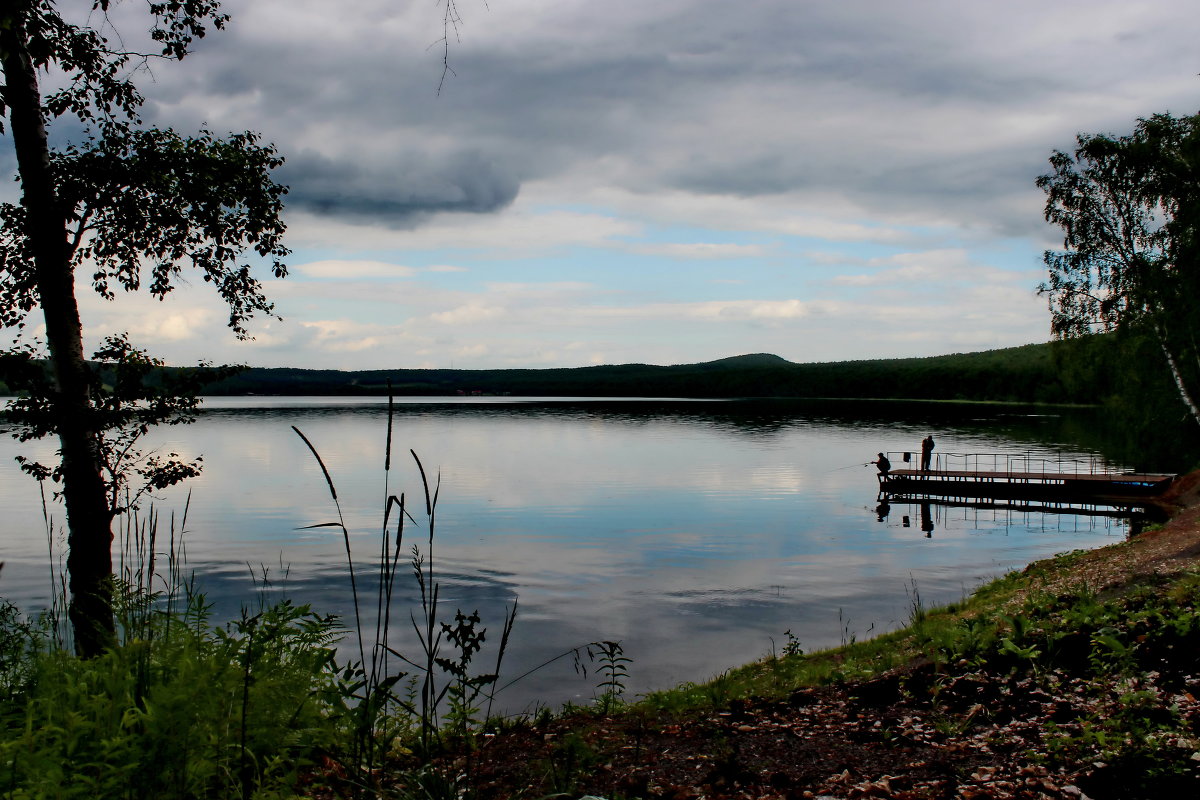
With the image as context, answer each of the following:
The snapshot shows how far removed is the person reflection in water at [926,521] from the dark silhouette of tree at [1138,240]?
1094 cm

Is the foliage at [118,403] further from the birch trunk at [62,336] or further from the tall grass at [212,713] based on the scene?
the tall grass at [212,713]

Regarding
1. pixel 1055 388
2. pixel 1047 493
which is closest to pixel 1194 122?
pixel 1047 493

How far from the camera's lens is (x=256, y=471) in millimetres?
58625

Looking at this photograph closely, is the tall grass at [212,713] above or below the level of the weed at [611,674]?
above

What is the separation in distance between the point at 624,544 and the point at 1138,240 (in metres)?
28.1

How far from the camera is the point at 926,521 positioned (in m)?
38.8

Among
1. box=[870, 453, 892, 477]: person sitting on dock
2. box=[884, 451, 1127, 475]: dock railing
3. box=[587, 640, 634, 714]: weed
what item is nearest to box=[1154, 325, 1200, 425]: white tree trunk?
box=[884, 451, 1127, 475]: dock railing

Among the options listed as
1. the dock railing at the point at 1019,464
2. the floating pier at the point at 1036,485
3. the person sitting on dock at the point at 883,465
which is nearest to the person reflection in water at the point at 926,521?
the person sitting on dock at the point at 883,465

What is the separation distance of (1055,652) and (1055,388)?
161924 millimetres

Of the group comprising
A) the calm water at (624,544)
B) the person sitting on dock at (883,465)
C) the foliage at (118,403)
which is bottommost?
the calm water at (624,544)

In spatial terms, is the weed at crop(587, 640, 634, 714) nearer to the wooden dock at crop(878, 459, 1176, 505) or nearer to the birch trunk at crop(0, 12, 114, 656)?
the birch trunk at crop(0, 12, 114, 656)

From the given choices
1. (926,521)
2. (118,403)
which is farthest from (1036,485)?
(118,403)

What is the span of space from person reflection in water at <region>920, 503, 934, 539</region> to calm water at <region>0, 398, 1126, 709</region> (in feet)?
0.85

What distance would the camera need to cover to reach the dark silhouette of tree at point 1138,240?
34.8 metres
